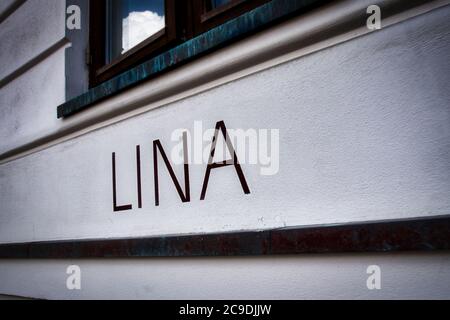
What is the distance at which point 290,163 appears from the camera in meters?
1.50

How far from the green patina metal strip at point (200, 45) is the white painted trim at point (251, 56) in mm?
33

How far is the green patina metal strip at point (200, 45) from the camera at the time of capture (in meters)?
1.49

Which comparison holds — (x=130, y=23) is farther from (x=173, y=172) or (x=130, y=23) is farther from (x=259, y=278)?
(x=259, y=278)

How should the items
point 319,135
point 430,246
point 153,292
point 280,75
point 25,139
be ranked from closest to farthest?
point 430,246 < point 319,135 < point 280,75 < point 153,292 < point 25,139

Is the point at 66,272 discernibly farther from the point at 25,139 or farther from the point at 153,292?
the point at 25,139

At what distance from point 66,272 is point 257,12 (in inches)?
66.1

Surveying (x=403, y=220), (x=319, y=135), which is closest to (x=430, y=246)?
(x=403, y=220)

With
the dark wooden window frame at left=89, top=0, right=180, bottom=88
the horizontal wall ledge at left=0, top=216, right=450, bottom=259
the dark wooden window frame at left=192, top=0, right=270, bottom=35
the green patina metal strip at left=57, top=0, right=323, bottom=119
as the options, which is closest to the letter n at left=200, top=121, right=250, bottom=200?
the horizontal wall ledge at left=0, top=216, right=450, bottom=259

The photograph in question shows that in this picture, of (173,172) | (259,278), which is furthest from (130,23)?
(259,278)

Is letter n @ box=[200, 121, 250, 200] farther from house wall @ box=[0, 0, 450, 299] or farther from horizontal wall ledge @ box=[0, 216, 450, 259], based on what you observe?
horizontal wall ledge @ box=[0, 216, 450, 259]

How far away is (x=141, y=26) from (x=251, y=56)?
3.22ft

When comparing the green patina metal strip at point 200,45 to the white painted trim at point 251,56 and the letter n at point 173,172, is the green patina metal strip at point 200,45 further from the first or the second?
the letter n at point 173,172

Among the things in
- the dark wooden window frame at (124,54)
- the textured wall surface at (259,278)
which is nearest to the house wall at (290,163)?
the textured wall surface at (259,278)
